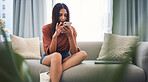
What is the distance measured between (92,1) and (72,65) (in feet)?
6.85

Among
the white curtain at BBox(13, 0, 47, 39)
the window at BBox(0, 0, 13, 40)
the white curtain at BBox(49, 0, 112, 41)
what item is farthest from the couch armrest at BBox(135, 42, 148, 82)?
the window at BBox(0, 0, 13, 40)

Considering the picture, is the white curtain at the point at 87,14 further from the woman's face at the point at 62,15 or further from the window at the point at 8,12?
the woman's face at the point at 62,15

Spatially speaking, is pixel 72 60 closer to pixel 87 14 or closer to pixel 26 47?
pixel 26 47

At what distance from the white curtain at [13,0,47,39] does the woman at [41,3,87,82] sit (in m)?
1.48

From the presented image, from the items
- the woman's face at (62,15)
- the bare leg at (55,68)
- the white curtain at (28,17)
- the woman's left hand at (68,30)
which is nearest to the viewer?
the bare leg at (55,68)

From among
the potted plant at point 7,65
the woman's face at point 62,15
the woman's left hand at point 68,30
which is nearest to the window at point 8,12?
the woman's face at point 62,15

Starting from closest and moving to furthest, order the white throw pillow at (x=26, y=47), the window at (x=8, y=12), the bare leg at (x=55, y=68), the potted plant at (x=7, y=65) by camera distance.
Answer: the potted plant at (x=7, y=65) → the bare leg at (x=55, y=68) → the white throw pillow at (x=26, y=47) → the window at (x=8, y=12)

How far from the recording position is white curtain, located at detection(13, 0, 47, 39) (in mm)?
3656

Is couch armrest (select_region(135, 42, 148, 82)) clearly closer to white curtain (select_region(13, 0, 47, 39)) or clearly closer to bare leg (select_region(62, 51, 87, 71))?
bare leg (select_region(62, 51, 87, 71))

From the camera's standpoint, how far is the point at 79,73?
197 cm

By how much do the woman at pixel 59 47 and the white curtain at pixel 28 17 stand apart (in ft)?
4.86

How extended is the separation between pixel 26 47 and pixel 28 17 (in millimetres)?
1206

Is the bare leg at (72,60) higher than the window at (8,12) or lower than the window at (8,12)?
lower

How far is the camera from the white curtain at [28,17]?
3.66 metres
